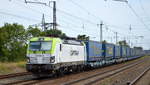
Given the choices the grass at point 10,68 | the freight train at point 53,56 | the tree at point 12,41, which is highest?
the tree at point 12,41

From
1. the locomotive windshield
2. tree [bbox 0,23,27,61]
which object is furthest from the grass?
tree [bbox 0,23,27,61]

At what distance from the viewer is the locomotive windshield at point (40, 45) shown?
744 inches

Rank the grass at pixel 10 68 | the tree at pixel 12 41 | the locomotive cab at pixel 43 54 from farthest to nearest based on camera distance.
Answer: the tree at pixel 12 41
the grass at pixel 10 68
the locomotive cab at pixel 43 54

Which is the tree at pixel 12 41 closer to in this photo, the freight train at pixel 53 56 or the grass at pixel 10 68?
the grass at pixel 10 68

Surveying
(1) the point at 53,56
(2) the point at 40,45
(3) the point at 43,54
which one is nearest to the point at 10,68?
(2) the point at 40,45

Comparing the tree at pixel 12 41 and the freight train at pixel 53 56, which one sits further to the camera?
the tree at pixel 12 41

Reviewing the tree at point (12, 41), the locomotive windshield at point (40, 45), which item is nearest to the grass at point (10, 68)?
the locomotive windshield at point (40, 45)

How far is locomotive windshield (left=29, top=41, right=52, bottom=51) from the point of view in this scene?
18891mm

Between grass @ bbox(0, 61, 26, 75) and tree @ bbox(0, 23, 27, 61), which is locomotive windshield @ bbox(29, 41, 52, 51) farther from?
tree @ bbox(0, 23, 27, 61)

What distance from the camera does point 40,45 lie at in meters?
19.1

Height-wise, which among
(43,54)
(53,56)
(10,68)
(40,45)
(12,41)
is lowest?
(10,68)

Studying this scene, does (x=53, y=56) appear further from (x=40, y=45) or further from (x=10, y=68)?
(x=10, y=68)

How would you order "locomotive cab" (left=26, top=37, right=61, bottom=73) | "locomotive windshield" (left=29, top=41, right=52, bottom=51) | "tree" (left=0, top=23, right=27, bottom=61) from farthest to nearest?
"tree" (left=0, top=23, right=27, bottom=61) → "locomotive windshield" (left=29, top=41, right=52, bottom=51) → "locomotive cab" (left=26, top=37, right=61, bottom=73)

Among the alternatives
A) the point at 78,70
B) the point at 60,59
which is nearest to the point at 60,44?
the point at 60,59
